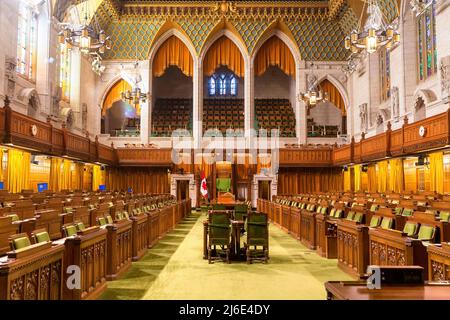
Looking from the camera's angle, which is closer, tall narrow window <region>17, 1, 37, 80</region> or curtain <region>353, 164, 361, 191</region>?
tall narrow window <region>17, 1, 37, 80</region>

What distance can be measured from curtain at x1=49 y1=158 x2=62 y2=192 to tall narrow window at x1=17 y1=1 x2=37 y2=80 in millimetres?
3509

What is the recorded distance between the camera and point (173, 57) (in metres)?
25.2

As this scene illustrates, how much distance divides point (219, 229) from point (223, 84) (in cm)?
2473

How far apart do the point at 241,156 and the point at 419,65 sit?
9.83m

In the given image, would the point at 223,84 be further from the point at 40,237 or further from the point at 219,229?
the point at 40,237

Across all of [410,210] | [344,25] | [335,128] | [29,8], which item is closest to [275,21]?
[344,25]

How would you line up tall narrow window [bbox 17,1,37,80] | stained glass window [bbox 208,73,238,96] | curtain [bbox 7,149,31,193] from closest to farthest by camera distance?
curtain [bbox 7,149,31,193] < tall narrow window [bbox 17,1,37,80] < stained glass window [bbox 208,73,238,96]

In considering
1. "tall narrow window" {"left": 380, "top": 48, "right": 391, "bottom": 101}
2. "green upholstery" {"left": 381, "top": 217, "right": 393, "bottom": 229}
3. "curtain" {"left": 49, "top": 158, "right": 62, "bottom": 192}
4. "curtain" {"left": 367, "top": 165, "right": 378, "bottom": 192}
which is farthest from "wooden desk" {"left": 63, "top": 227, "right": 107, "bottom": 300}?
"tall narrow window" {"left": 380, "top": 48, "right": 391, "bottom": 101}

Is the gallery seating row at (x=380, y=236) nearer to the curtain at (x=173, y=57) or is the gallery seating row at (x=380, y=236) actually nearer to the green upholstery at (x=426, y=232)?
the green upholstery at (x=426, y=232)

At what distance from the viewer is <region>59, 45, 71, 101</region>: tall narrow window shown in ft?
65.2

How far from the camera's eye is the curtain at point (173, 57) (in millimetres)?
25156

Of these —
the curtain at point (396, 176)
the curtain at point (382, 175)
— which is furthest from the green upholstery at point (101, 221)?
the curtain at point (382, 175)

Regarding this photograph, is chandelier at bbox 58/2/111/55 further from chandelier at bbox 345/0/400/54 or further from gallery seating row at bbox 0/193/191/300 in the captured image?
chandelier at bbox 345/0/400/54

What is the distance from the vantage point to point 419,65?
1653 centimetres
